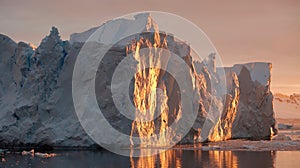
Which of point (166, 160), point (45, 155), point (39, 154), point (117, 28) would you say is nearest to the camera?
point (166, 160)

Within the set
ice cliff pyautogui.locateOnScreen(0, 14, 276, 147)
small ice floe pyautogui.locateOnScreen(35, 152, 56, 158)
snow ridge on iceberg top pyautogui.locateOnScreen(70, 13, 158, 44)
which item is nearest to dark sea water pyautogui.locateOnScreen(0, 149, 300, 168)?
small ice floe pyautogui.locateOnScreen(35, 152, 56, 158)

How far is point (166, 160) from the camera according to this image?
18656 millimetres

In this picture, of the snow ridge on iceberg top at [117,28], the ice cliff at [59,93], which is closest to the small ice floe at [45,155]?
the ice cliff at [59,93]

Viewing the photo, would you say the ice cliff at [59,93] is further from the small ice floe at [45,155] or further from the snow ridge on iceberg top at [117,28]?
the small ice floe at [45,155]

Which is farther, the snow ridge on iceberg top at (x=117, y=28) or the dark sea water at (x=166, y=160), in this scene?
the snow ridge on iceberg top at (x=117, y=28)

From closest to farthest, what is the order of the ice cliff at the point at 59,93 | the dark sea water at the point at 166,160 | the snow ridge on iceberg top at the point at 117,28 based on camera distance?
the dark sea water at the point at 166,160
the ice cliff at the point at 59,93
the snow ridge on iceberg top at the point at 117,28

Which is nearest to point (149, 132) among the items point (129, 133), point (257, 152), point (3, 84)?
point (129, 133)

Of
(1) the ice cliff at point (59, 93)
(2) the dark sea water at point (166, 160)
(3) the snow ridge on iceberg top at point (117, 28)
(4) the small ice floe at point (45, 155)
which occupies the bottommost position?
(2) the dark sea water at point (166, 160)

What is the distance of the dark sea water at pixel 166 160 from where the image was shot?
56.4ft

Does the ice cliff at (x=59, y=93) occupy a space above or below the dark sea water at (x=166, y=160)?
above

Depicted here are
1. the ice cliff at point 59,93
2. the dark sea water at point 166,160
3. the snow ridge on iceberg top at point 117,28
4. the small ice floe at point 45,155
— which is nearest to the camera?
the dark sea water at point 166,160

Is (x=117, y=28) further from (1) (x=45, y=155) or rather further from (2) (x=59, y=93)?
(1) (x=45, y=155)

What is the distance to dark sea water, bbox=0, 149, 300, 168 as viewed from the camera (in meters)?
17.2

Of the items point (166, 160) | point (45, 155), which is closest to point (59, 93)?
point (45, 155)
